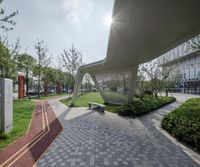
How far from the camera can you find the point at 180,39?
6.28 meters

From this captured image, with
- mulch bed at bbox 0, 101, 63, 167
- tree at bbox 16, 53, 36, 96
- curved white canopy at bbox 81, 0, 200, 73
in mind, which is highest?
tree at bbox 16, 53, 36, 96

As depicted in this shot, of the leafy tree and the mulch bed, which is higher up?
the leafy tree

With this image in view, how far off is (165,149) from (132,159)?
1.49m

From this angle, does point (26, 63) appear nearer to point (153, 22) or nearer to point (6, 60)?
point (6, 60)

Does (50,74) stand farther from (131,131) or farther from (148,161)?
(148,161)

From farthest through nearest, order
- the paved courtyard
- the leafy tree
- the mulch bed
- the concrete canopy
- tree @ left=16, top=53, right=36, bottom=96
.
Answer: tree @ left=16, top=53, right=36, bottom=96 → the leafy tree → the mulch bed → the paved courtyard → the concrete canopy

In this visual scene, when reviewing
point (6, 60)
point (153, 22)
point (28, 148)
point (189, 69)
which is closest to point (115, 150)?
point (28, 148)

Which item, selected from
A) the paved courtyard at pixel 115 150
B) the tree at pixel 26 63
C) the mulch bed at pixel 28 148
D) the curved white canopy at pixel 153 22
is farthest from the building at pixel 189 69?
the mulch bed at pixel 28 148

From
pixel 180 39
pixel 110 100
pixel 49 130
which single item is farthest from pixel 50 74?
pixel 180 39

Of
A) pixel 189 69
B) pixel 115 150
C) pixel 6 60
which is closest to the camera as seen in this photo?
pixel 115 150

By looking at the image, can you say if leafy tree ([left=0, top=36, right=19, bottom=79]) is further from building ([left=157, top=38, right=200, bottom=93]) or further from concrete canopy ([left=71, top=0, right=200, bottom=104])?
building ([left=157, top=38, right=200, bottom=93])

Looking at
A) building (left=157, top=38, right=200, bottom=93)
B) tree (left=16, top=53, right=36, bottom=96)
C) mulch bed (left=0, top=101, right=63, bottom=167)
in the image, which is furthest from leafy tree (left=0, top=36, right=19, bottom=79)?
building (left=157, top=38, right=200, bottom=93)

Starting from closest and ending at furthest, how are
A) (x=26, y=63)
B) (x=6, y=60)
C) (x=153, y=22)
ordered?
(x=153, y=22) < (x=6, y=60) < (x=26, y=63)

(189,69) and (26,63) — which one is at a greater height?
(189,69)
